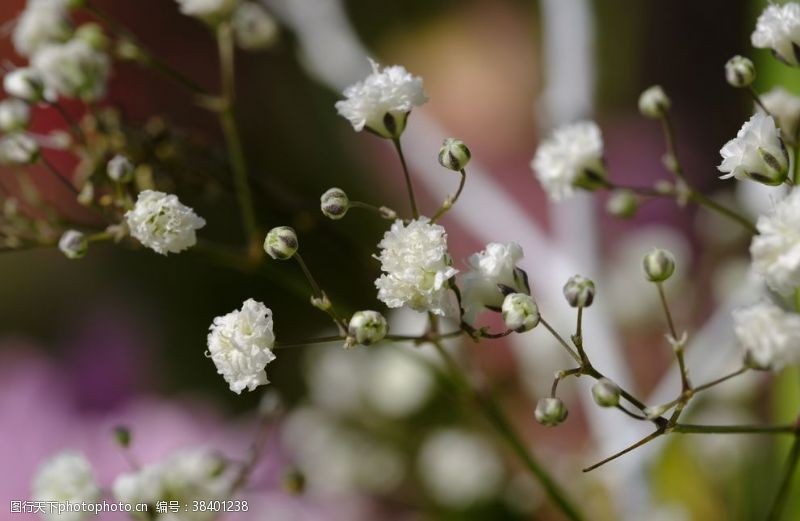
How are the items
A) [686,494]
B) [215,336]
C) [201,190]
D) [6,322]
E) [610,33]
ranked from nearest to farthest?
[215,336] < [201,190] < [686,494] < [6,322] < [610,33]

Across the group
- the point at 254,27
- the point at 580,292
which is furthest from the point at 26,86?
the point at 580,292

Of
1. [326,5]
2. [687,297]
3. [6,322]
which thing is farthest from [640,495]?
[6,322]

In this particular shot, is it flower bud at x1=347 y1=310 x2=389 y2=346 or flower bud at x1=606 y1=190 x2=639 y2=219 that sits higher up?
flower bud at x1=606 y1=190 x2=639 y2=219

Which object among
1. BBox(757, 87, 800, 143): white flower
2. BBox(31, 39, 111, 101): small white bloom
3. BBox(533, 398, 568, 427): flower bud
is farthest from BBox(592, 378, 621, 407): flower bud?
BBox(31, 39, 111, 101): small white bloom

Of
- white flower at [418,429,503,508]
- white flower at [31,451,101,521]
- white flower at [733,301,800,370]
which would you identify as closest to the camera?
white flower at [733,301,800,370]

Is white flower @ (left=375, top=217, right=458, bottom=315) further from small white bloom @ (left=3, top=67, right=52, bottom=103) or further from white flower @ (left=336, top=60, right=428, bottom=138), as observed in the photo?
small white bloom @ (left=3, top=67, right=52, bottom=103)

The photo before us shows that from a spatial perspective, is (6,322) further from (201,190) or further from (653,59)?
(653,59)
